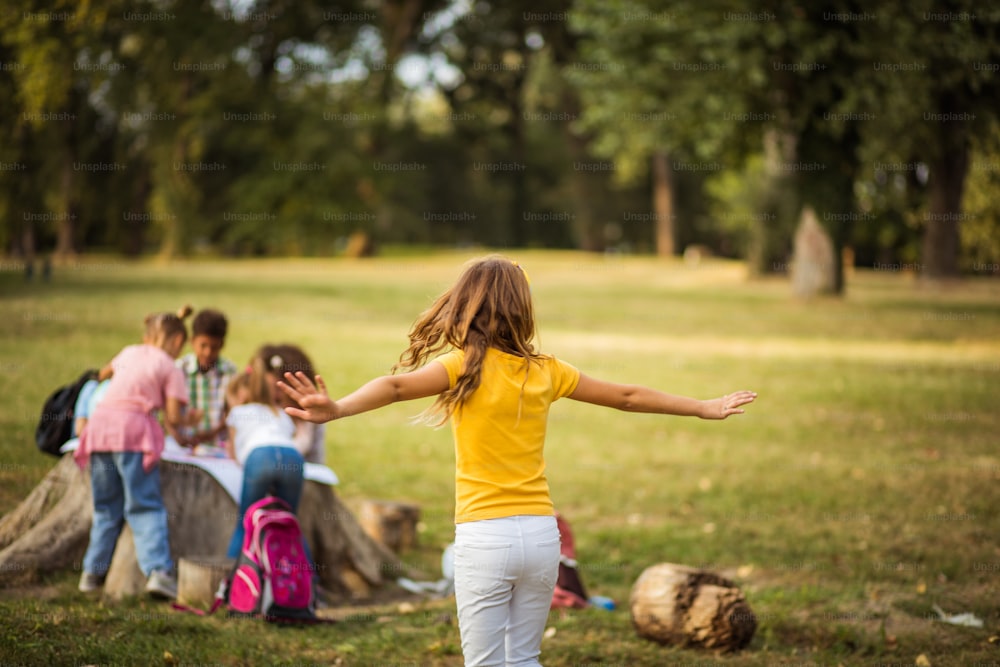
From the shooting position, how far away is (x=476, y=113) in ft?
184

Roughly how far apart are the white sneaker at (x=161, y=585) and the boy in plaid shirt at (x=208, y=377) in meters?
0.96

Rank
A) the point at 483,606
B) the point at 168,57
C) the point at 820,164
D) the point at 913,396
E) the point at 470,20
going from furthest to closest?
the point at 470,20
the point at 168,57
the point at 820,164
the point at 913,396
the point at 483,606

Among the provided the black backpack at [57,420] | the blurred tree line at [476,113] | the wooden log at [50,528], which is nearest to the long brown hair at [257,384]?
the black backpack at [57,420]

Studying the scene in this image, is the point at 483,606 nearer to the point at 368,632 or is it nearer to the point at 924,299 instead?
the point at 368,632

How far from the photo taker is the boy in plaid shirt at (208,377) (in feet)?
21.7

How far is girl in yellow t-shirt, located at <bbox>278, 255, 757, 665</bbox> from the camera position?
11.6 feet

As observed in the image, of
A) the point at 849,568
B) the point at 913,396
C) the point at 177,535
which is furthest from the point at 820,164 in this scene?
the point at 177,535

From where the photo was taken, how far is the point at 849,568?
743 centimetres

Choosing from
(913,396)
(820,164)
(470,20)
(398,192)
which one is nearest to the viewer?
(913,396)

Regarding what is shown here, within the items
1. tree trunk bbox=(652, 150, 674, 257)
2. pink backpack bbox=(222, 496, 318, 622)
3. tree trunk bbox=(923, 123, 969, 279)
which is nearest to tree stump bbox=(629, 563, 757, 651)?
pink backpack bbox=(222, 496, 318, 622)

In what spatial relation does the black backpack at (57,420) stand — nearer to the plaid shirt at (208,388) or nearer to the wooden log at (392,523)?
the plaid shirt at (208,388)

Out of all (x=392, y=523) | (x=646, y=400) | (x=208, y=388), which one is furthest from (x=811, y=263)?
(x=646, y=400)

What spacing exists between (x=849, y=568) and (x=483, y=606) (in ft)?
15.3

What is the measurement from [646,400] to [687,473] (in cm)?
693
